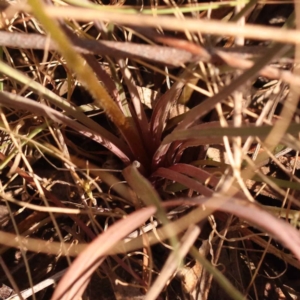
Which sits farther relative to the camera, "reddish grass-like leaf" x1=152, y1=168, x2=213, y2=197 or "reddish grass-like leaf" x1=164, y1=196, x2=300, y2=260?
"reddish grass-like leaf" x1=152, y1=168, x2=213, y2=197

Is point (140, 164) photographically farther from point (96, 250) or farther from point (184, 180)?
point (96, 250)

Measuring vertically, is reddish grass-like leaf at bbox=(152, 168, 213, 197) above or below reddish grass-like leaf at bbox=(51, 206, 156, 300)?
below

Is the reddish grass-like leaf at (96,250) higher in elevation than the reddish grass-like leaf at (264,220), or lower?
higher

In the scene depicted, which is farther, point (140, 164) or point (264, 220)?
point (140, 164)

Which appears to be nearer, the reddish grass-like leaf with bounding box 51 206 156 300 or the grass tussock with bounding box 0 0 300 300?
the reddish grass-like leaf with bounding box 51 206 156 300

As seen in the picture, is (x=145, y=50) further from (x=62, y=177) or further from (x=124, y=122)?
(x=62, y=177)

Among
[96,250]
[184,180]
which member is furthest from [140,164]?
[96,250]

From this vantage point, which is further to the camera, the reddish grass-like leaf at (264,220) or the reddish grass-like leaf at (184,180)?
the reddish grass-like leaf at (184,180)

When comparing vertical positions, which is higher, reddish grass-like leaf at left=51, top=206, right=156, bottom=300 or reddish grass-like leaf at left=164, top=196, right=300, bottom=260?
reddish grass-like leaf at left=51, top=206, right=156, bottom=300
